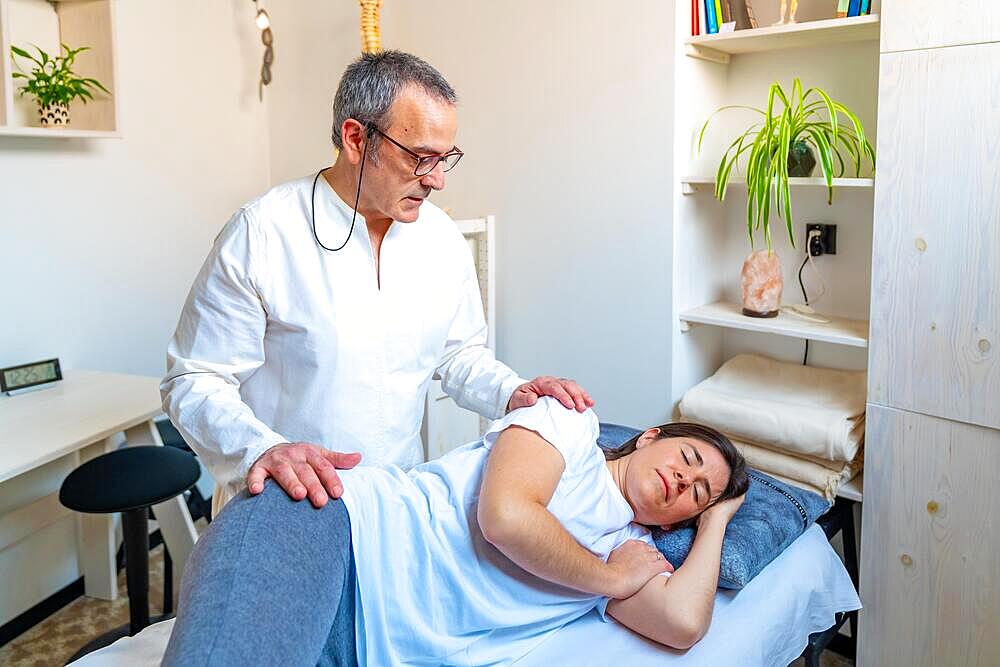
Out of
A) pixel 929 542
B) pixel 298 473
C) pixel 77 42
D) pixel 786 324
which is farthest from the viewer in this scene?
pixel 77 42

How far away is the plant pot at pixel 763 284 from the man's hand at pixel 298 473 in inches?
55.1

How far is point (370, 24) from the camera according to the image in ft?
9.32

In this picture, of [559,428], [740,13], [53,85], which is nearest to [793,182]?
[740,13]

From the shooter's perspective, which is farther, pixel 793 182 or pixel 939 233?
pixel 793 182

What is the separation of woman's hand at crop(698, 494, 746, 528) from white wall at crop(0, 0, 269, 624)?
202 centimetres

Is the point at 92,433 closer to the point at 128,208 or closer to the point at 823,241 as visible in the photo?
the point at 128,208

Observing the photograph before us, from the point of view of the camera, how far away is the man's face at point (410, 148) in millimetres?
1615

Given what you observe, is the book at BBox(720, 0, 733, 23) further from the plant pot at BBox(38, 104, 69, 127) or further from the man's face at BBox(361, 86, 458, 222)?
the plant pot at BBox(38, 104, 69, 127)

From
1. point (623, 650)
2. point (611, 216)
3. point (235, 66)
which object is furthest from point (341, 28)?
point (623, 650)

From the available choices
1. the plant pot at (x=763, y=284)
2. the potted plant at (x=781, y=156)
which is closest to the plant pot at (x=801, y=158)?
the potted plant at (x=781, y=156)

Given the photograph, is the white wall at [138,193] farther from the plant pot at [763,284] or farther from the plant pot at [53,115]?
the plant pot at [763,284]

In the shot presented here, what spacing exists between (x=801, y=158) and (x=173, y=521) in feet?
6.57

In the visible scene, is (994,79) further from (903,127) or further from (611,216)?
(611,216)

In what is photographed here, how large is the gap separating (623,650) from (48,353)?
2081mm
